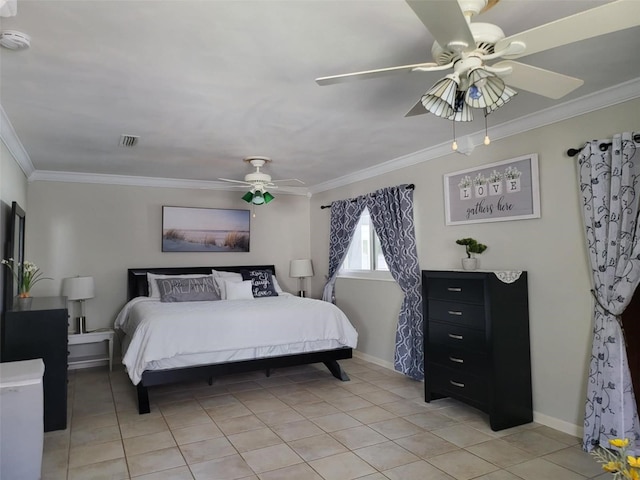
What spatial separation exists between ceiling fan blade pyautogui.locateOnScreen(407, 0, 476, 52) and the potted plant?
7.85 feet

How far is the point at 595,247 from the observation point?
3.02 metres

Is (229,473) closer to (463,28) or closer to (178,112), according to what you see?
(178,112)

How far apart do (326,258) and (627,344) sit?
395 cm

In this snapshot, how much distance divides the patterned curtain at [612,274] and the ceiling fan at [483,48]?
115 cm

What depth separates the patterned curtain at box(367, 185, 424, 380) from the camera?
4.58 meters

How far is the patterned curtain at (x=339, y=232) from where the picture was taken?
565 centimetres

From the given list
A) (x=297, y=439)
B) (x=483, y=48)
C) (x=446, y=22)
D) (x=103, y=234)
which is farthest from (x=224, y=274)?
(x=446, y=22)

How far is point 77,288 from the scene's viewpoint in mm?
5070

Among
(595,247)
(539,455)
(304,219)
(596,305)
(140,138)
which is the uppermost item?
(140,138)

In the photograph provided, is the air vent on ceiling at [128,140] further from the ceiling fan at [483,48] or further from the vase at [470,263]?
the vase at [470,263]

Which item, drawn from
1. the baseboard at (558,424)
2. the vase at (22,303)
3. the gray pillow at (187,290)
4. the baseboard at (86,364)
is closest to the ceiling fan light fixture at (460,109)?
the baseboard at (558,424)

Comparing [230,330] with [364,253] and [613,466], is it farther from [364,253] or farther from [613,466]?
[613,466]

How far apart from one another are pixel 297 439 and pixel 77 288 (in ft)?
11.0

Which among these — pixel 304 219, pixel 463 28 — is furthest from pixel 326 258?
pixel 463 28
